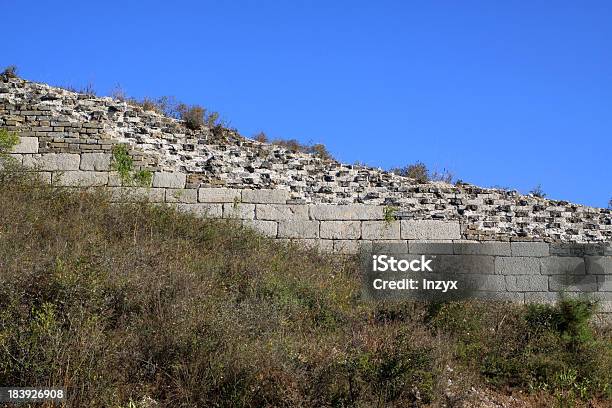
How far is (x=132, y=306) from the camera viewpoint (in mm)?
7531

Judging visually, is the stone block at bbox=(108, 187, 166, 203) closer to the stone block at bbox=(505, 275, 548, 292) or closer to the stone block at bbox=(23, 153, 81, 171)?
the stone block at bbox=(23, 153, 81, 171)

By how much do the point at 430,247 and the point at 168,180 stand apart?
4.47 m

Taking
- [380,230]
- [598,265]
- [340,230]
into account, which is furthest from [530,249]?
[340,230]

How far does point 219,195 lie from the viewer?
12289mm

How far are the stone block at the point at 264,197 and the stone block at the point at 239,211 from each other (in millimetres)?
114

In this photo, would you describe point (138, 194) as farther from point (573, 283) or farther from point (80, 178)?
point (573, 283)

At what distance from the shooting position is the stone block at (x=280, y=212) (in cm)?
1216

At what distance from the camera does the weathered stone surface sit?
12.4 m

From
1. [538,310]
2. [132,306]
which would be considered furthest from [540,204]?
[132,306]

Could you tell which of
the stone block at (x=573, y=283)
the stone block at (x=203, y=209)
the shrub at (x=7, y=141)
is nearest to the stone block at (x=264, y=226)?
the stone block at (x=203, y=209)

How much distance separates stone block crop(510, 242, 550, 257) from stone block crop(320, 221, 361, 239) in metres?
2.52

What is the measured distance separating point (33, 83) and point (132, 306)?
727 cm

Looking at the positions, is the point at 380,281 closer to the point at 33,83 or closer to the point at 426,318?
the point at 426,318

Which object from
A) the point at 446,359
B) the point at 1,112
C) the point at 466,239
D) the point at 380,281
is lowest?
the point at 446,359
